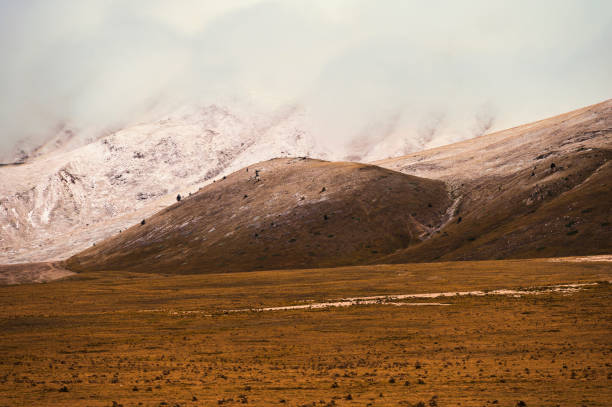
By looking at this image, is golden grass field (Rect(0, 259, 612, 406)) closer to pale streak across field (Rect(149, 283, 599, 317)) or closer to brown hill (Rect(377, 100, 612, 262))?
pale streak across field (Rect(149, 283, 599, 317))

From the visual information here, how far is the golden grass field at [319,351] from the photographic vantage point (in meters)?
32.2

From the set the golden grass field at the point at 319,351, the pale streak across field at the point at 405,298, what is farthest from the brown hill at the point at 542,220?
the pale streak across field at the point at 405,298

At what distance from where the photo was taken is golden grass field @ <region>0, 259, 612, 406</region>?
3216 cm

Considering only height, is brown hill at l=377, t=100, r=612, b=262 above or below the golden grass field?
above

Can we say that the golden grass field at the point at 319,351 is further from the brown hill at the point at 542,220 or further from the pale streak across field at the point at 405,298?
the brown hill at the point at 542,220

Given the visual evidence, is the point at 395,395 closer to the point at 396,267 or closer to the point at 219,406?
the point at 219,406

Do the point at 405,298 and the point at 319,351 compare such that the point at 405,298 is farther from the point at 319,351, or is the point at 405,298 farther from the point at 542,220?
the point at 542,220

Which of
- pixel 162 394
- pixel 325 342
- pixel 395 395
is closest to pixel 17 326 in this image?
pixel 325 342

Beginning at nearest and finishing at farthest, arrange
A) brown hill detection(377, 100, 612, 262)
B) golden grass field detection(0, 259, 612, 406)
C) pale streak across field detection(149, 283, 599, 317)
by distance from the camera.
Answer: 1. golden grass field detection(0, 259, 612, 406)
2. pale streak across field detection(149, 283, 599, 317)
3. brown hill detection(377, 100, 612, 262)

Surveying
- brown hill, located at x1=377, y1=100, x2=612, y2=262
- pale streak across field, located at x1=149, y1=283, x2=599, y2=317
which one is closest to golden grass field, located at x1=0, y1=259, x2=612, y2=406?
pale streak across field, located at x1=149, y1=283, x2=599, y2=317

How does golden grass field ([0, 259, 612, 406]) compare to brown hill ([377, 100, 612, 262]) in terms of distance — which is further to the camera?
brown hill ([377, 100, 612, 262])

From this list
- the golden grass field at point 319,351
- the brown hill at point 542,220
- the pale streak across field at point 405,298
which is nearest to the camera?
the golden grass field at point 319,351

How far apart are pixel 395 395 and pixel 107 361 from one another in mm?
25510

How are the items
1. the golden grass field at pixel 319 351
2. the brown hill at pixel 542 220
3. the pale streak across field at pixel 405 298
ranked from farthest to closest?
the brown hill at pixel 542 220
the pale streak across field at pixel 405 298
the golden grass field at pixel 319 351
